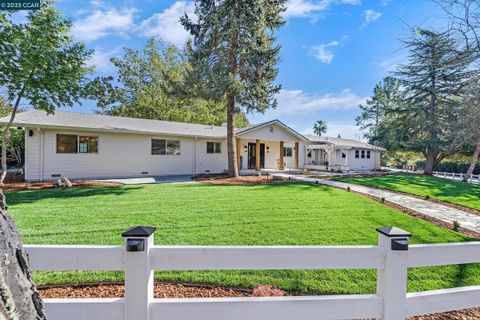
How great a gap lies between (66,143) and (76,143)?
46 centimetres

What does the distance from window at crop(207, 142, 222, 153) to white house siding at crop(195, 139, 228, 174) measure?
8.8 inches

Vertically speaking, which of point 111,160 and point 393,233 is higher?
point 111,160

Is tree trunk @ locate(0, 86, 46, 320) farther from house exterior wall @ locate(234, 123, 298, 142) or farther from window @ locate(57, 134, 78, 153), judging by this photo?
house exterior wall @ locate(234, 123, 298, 142)

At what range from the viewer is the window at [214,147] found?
62.6 feet

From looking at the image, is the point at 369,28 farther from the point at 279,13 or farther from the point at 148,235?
the point at 279,13

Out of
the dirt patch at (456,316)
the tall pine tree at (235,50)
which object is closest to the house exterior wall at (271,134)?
the tall pine tree at (235,50)

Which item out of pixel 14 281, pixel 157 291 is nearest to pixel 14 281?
pixel 14 281

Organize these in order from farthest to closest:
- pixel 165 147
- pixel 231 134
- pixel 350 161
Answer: pixel 350 161
pixel 165 147
pixel 231 134

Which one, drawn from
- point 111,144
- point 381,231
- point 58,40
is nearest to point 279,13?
point 58,40

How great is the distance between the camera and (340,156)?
27547 millimetres

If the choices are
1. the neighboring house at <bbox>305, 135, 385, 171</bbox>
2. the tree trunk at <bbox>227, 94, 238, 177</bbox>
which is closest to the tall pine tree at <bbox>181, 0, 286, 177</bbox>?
the tree trunk at <bbox>227, 94, 238, 177</bbox>

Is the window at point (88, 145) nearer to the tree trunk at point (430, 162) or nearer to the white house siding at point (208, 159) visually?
the white house siding at point (208, 159)

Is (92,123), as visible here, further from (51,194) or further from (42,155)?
(51,194)

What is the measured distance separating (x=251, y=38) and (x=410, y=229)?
12.6 m
